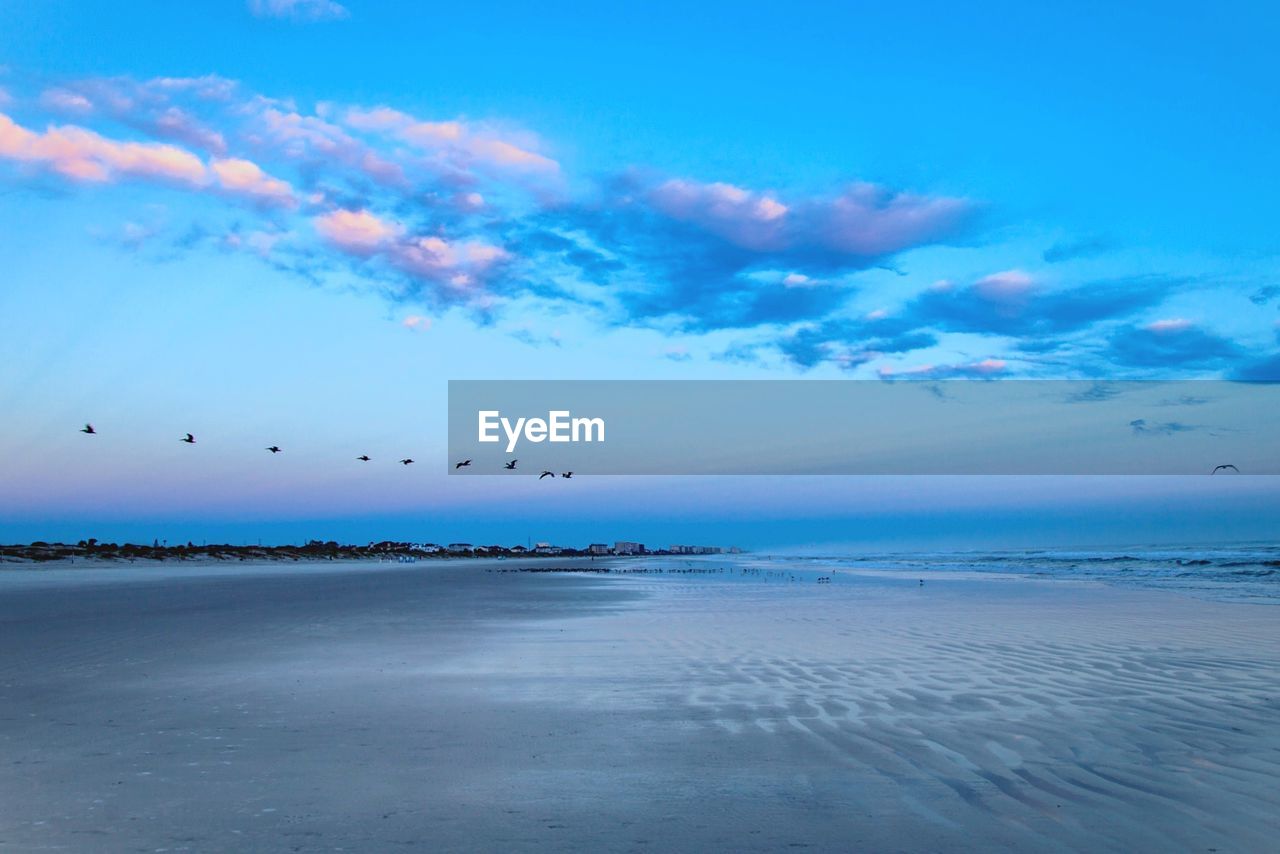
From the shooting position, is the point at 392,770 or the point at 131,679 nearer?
the point at 392,770

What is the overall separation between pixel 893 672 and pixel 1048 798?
19.9ft

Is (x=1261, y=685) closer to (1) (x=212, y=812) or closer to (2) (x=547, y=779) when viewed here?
(2) (x=547, y=779)

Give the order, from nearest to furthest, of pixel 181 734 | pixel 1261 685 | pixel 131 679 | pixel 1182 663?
pixel 181 734 → pixel 1261 685 → pixel 131 679 → pixel 1182 663

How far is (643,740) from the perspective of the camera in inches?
329

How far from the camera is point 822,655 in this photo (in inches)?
561

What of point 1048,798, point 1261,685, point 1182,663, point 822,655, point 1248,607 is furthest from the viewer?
point 1248,607

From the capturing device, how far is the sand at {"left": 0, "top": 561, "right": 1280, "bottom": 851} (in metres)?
5.81

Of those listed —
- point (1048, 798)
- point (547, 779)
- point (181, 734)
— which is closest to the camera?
point (1048, 798)

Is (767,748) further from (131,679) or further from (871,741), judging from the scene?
(131,679)

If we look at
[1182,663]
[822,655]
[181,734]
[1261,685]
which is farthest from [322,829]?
[1182,663]

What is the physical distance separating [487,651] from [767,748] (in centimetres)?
806

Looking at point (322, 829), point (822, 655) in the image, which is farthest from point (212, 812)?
point (822, 655)

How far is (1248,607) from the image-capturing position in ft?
78.3

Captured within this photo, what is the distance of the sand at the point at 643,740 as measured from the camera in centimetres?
581
